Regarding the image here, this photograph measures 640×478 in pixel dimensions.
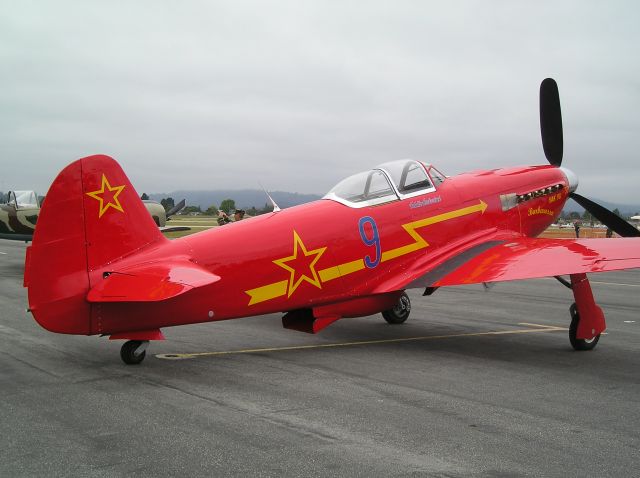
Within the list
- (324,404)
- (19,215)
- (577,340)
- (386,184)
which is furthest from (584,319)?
(19,215)

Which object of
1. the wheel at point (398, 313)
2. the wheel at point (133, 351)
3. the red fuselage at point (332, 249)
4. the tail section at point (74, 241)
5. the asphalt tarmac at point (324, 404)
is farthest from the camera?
the wheel at point (398, 313)

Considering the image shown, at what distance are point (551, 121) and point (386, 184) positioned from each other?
16.5 feet

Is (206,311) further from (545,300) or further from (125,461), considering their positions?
(545,300)

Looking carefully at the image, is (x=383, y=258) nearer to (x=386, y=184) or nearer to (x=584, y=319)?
(x=386, y=184)

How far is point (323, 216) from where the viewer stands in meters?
7.87

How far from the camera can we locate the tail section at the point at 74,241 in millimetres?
6066

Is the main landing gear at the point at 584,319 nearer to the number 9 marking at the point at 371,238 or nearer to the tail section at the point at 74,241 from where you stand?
the number 9 marking at the point at 371,238

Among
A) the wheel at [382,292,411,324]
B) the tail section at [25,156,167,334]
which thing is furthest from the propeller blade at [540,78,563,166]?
the tail section at [25,156,167,334]

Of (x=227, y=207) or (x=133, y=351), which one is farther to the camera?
(x=227, y=207)

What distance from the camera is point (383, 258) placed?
27.2ft

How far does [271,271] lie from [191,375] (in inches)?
55.8

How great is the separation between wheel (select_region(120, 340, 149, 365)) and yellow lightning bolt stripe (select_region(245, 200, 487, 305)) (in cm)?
128

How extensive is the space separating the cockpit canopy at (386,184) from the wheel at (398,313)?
7.14 feet

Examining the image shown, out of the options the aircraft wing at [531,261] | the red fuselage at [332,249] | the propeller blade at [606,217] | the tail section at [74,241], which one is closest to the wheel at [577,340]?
the aircraft wing at [531,261]
